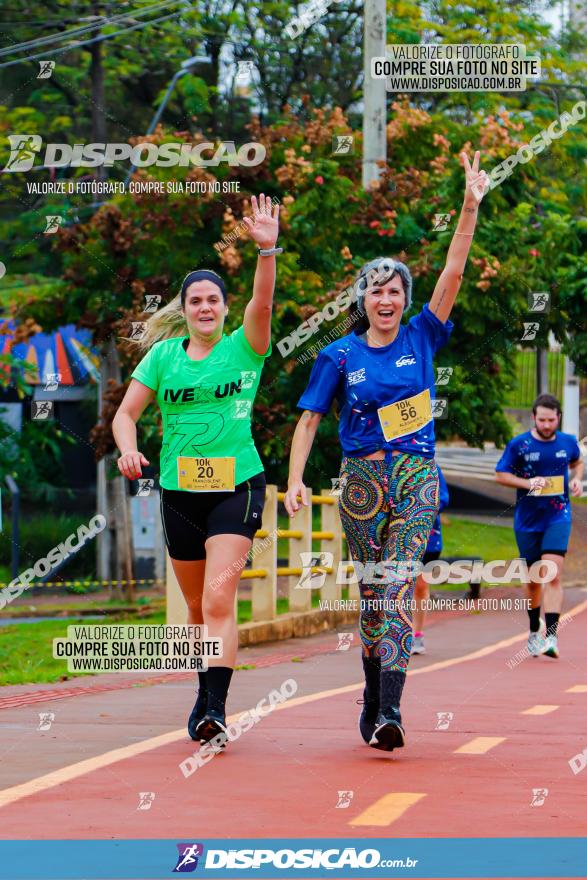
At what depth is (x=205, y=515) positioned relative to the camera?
7191mm

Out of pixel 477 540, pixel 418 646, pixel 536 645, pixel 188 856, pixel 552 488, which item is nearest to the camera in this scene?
pixel 188 856

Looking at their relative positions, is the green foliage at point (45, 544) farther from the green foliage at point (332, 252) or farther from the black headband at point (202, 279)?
the black headband at point (202, 279)

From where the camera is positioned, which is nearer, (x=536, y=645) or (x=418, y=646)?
(x=536, y=645)

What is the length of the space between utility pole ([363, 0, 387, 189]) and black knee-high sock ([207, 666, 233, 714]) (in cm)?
1336

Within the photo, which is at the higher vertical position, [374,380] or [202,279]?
[202,279]

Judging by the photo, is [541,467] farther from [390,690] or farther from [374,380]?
[390,690]

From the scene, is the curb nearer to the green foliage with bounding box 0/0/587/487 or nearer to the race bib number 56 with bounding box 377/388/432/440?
the green foliage with bounding box 0/0/587/487

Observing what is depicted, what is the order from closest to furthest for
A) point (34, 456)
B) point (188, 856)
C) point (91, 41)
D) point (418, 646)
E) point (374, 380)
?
1. point (188, 856)
2. point (374, 380)
3. point (418, 646)
4. point (91, 41)
5. point (34, 456)

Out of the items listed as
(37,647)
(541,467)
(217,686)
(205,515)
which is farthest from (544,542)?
(217,686)

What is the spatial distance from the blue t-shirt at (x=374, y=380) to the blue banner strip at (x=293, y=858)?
2509 mm

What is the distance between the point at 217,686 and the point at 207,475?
2.86 ft

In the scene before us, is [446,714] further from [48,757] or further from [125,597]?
[125,597]

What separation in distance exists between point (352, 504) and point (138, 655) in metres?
3.91

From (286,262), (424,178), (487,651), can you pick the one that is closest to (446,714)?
(487,651)
